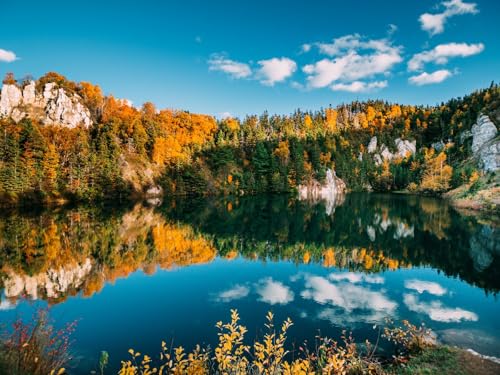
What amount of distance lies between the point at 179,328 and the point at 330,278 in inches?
511

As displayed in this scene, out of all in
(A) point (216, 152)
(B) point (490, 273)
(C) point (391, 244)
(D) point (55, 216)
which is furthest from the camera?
(A) point (216, 152)

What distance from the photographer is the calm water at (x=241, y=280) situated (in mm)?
16203

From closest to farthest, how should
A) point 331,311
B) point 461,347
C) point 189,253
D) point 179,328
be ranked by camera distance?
point 461,347 → point 179,328 → point 331,311 → point 189,253

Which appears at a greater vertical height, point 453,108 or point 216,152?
point 453,108

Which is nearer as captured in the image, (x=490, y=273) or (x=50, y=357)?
(x=50, y=357)

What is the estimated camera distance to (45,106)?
361ft

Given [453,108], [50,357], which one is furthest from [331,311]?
[453,108]

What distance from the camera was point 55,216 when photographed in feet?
173

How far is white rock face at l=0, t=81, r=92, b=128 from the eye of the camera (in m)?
105

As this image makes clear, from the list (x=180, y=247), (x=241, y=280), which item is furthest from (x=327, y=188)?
(x=241, y=280)

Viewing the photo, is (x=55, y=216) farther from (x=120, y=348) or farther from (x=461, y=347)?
(x=461, y=347)

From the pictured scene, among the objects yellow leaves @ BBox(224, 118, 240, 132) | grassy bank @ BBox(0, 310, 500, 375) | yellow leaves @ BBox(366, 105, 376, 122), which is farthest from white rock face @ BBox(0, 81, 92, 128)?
yellow leaves @ BBox(366, 105, 376, 122)

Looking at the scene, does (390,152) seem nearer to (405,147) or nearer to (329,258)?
(405,147)

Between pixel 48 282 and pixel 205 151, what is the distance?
102418mm
